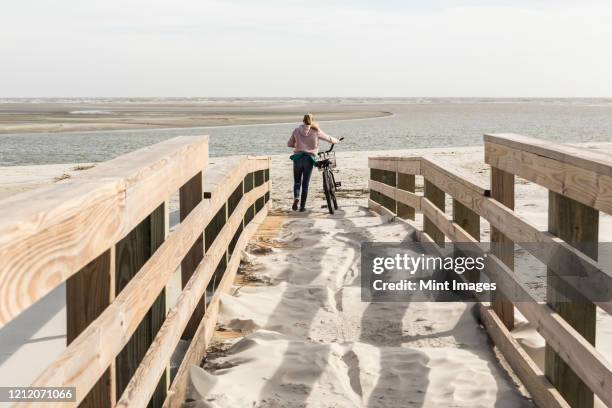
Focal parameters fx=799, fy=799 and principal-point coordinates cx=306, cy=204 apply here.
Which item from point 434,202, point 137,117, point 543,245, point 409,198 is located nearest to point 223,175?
point 434,202

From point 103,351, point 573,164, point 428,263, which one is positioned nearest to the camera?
point 103,351

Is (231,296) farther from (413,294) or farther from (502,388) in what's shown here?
(502,388)

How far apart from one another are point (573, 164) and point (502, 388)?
1.33 meters

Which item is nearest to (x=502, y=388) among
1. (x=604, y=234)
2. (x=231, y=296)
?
(x=231, y=296)

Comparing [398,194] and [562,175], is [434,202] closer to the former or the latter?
[398,194]

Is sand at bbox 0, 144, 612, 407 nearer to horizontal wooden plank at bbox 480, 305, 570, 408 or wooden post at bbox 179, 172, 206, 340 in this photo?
horizontal wooden plank at bbox 480, 305, 570, 408

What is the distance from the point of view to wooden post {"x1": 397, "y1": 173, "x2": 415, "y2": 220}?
33.2 ft

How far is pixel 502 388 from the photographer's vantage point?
4.07 m

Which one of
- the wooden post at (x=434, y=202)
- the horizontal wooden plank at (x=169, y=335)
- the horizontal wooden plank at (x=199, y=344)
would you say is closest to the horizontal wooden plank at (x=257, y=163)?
the wooden post at (x=434, y=202)

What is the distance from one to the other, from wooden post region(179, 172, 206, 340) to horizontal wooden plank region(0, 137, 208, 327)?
1.40 m

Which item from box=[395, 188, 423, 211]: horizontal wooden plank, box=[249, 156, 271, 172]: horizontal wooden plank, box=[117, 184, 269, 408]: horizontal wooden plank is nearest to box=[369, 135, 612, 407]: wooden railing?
box=[117, 184, 269, 408]: horizontal wooden plank

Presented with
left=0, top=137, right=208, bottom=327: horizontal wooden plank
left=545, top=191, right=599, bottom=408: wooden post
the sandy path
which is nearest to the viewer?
left=0, top=137, right=208, bottom=327: horizontal wooden plank

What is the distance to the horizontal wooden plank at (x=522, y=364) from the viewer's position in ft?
11.9

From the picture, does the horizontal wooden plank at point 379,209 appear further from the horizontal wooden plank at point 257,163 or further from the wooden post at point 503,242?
the wooden post at point 503,242
